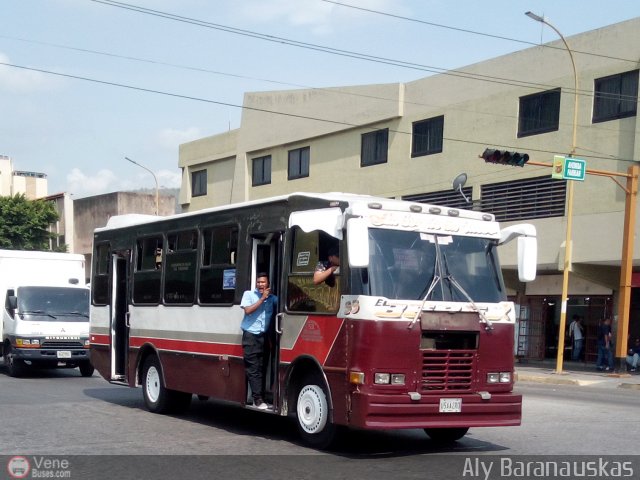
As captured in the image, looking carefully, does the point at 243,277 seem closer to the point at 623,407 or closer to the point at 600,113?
the point at 623,407

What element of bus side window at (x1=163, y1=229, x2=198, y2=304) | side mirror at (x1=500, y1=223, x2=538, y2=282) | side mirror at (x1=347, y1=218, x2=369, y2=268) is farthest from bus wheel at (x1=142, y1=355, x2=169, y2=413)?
side mirror at (x1=500, y1=223, x2=538, y2=282)

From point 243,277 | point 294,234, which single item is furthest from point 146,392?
A: point 294,234

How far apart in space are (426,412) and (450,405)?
323 mm

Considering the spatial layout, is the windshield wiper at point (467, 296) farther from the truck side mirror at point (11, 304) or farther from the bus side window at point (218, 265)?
the truck side mirror at point (11, 304)

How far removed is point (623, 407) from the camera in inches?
627

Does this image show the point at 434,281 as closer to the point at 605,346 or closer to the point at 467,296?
the point at 467,296

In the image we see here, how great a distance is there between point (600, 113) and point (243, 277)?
20491 millimetres

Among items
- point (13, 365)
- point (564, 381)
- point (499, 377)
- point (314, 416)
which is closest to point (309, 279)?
point (314, 416)

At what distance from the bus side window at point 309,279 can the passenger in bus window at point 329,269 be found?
6cm

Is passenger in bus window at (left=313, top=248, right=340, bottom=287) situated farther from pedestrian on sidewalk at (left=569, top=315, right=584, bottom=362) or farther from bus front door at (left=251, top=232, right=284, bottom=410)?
pedestrian on sidewalk at (left=569, top=315, right=584, bottom=362)

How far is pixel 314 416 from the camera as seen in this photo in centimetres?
1001

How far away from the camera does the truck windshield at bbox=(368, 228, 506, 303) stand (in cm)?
961

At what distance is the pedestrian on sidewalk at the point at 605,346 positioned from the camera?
96.7 feet

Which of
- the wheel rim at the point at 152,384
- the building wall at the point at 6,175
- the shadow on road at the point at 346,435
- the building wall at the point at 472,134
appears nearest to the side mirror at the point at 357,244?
the shadow on road at the point at 346,435
